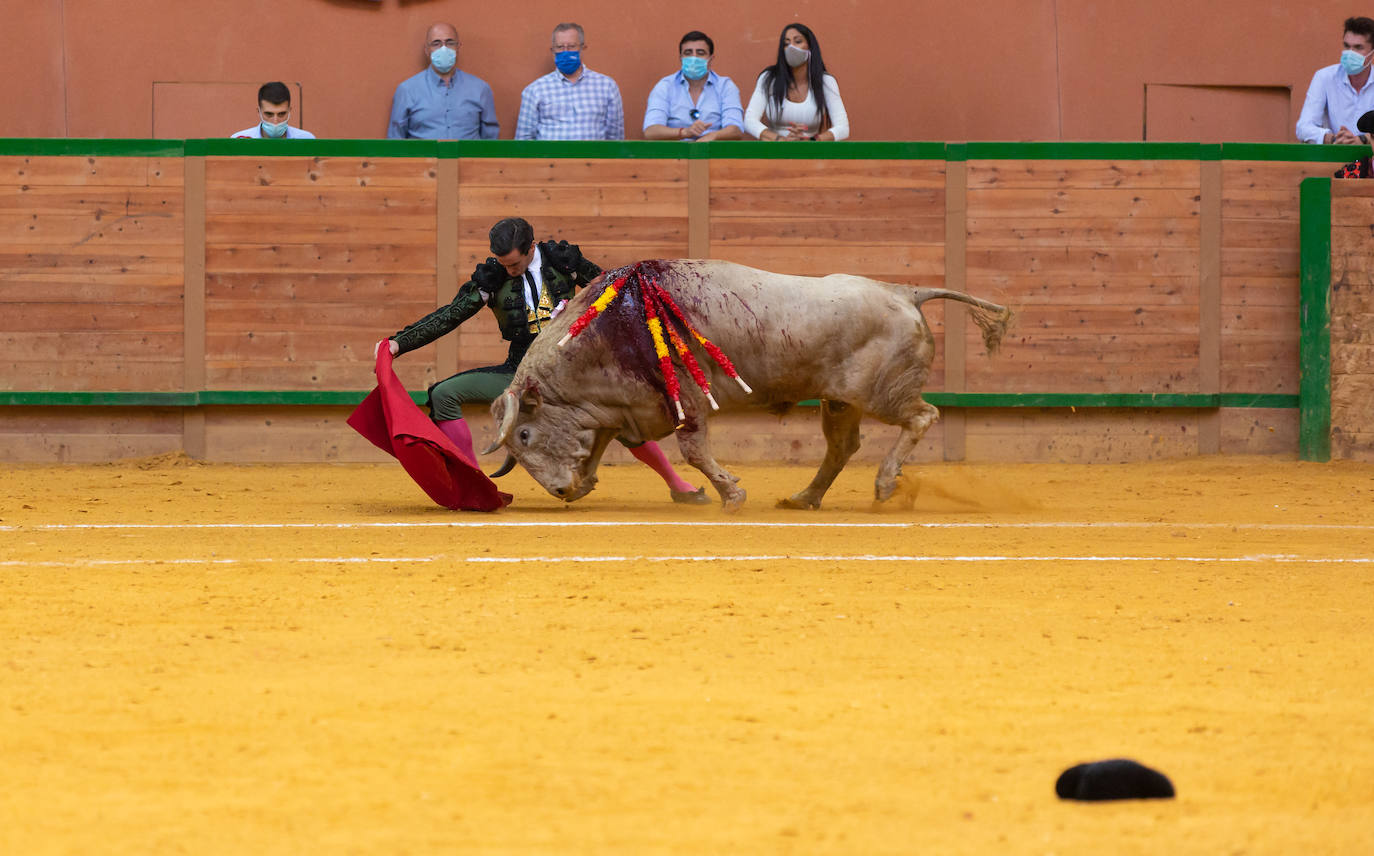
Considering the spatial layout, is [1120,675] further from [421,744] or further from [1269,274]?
[1269,274]

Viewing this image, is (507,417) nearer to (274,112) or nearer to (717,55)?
(274,112)

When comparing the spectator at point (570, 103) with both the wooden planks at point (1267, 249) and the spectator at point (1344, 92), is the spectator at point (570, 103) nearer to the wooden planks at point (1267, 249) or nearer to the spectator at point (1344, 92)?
the wooden planks at point (1267, 249)

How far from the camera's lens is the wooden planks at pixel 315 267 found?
1166 centimetres

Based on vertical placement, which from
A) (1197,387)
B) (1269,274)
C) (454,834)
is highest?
(1269,274)

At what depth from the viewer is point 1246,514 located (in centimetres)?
863

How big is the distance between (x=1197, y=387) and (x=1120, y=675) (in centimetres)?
782

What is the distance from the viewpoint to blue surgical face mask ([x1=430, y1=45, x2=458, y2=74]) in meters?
12.7

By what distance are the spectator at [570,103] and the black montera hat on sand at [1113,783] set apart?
371 inches

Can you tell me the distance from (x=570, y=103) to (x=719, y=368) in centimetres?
446

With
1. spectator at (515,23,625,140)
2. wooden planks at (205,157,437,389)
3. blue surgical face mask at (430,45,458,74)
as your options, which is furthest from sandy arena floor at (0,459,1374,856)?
blue surgical face mask at (430,45,458,74)

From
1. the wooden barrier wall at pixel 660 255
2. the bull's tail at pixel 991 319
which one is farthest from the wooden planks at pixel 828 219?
the bull's tail at pixel 991 319

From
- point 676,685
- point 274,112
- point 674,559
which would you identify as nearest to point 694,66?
point 274,112

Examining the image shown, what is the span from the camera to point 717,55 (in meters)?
13.9

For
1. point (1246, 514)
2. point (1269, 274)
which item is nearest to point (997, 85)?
point (1269, 274)
